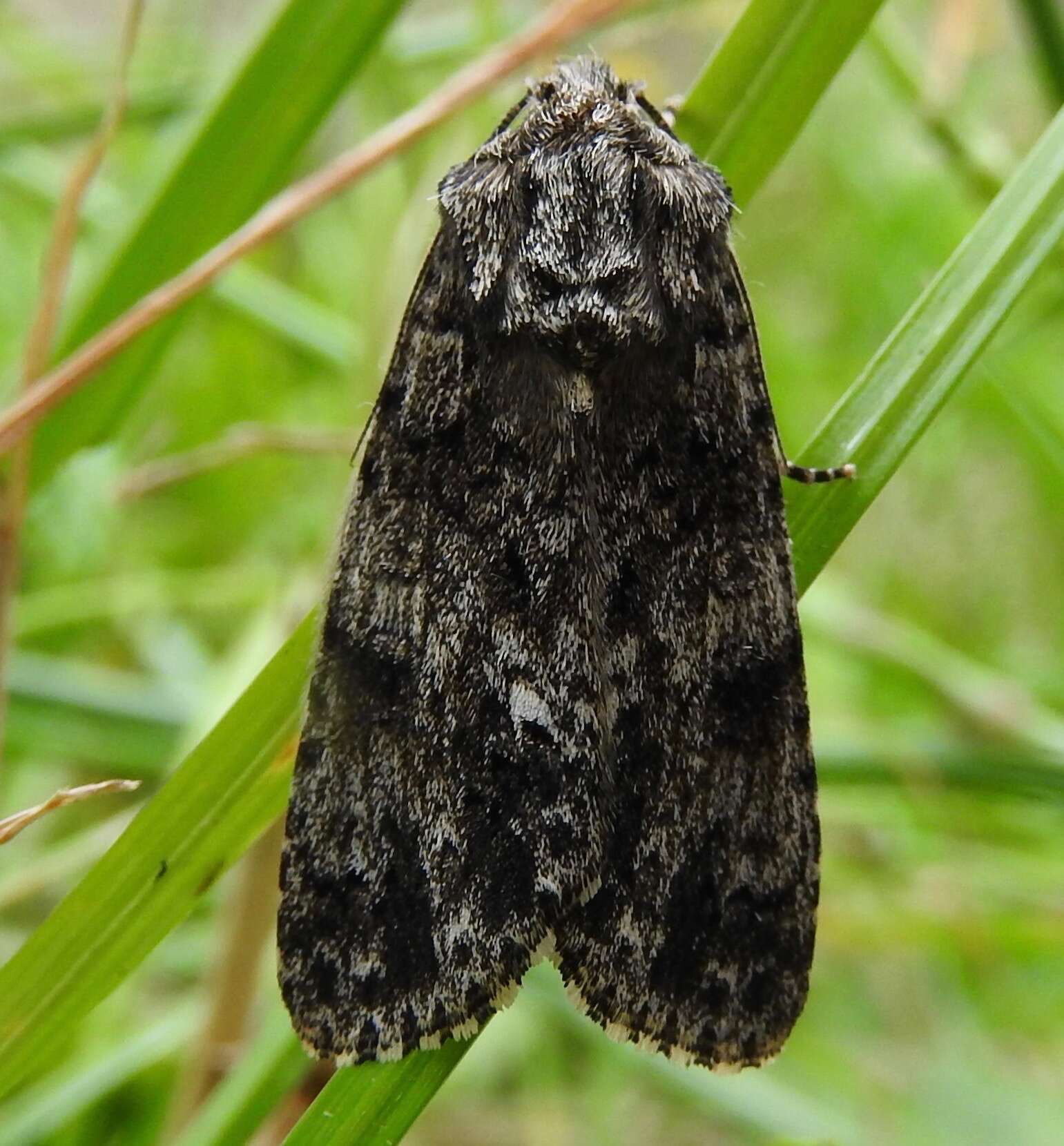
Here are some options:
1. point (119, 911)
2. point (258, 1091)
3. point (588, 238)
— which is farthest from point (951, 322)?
point (258, 1091)

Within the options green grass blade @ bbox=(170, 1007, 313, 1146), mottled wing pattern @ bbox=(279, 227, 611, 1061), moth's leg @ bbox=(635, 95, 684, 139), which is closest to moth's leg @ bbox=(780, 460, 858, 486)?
mottled wing pattern @ bbox=(279, 227, 611, 1061)

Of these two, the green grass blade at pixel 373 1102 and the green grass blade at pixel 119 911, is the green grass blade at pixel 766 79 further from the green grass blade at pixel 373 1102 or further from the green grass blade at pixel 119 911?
the green grass blade at pixel 373 1102

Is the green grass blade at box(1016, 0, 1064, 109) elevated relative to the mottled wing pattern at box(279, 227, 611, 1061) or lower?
elevated

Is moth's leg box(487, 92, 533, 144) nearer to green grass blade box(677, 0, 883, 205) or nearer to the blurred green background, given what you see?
the blurred green background

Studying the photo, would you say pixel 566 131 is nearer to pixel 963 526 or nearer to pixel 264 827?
pixel 264 827

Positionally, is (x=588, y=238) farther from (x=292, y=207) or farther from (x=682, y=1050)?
(x=682, y=1050)

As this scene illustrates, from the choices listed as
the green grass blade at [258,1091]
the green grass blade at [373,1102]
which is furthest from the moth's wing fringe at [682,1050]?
the green grass blade at [258,1091]
